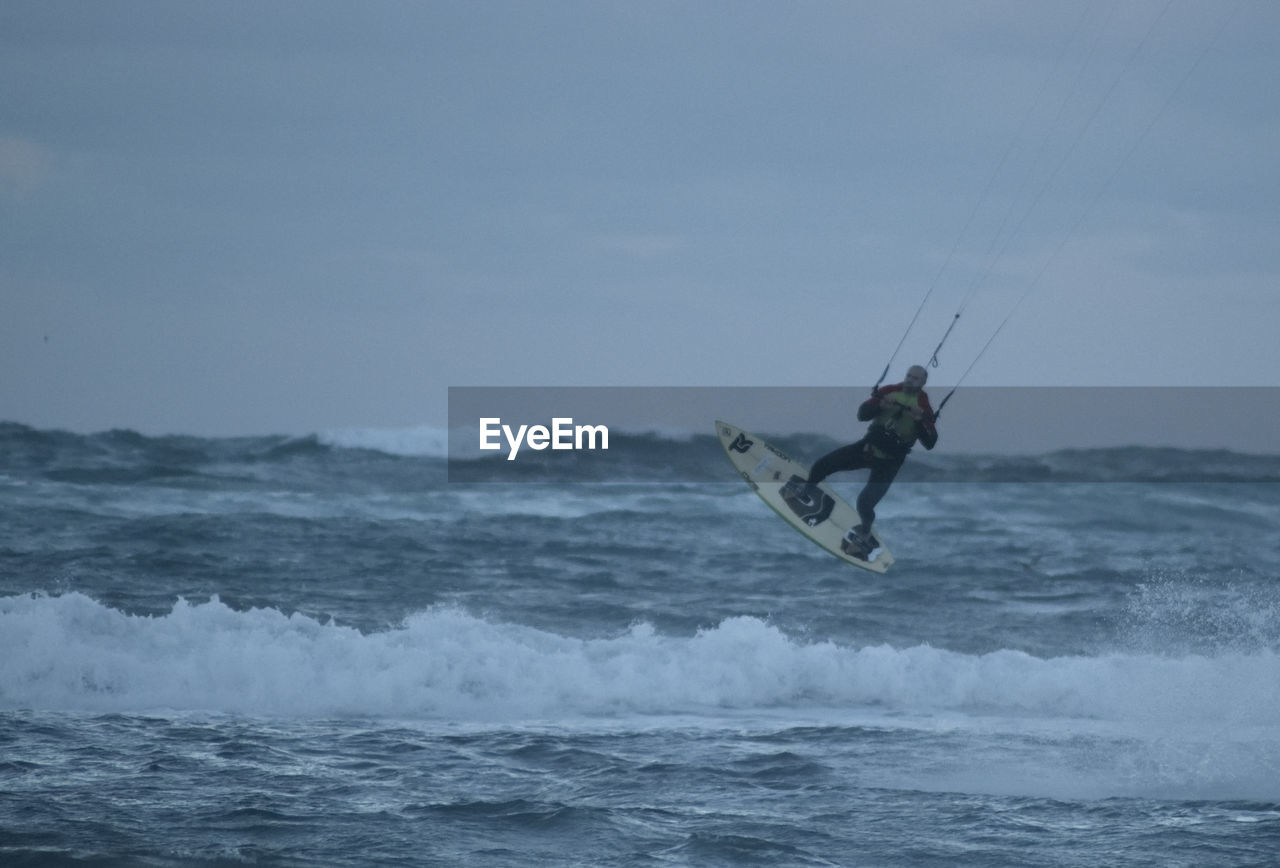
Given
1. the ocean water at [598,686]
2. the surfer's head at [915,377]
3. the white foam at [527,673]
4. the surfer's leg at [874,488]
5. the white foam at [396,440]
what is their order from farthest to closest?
the white foam at [396,440] < the surfer's leg at [874,488] < the white foam at [527,673] < the surfer's head at [915,377] < the ocean water at [598,686]

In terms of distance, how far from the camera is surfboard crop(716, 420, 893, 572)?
1240 centimetres

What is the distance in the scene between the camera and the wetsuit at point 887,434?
10.8 metres

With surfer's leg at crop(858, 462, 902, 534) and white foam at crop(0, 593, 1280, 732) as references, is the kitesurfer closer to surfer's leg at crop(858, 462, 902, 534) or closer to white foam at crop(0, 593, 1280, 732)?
surfer's leg at crop(858, 462, 902, 534)

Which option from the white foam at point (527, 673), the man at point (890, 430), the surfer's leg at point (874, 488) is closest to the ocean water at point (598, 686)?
the white foam at point (527, 673)

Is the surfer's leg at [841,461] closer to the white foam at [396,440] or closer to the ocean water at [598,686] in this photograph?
the ocean water at [598,686]

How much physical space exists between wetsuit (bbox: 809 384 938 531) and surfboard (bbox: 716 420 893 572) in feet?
2.84

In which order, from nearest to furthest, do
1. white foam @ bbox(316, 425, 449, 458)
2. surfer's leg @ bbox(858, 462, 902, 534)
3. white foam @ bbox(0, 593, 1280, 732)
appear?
white foam @ bbox(0, 593, 1280, 732) → surfer's leg @ bbox(858, 462, 902, 534) → white foam @ bbox(316, 425, 449, 458)

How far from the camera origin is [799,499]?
1275cm

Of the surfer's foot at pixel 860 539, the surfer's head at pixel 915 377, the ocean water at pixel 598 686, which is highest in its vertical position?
the surfer's head at pixel 915 377

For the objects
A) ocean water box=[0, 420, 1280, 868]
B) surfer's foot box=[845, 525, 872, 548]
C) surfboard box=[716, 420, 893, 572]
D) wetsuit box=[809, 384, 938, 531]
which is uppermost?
wetsuit box=[809, 384, 938, 531]

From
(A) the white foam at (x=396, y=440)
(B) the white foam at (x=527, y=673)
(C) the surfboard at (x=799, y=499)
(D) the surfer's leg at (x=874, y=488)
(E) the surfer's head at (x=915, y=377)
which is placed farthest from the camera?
(A) the white foam at (x=396, y=440)

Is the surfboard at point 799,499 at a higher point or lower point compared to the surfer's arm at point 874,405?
lower

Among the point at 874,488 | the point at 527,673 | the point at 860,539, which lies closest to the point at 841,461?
the point at 874,488

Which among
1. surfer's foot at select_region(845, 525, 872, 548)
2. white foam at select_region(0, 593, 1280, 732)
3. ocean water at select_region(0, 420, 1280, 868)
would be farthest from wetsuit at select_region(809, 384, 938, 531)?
ocean water at select_region(0, 420, 1280, 868)
